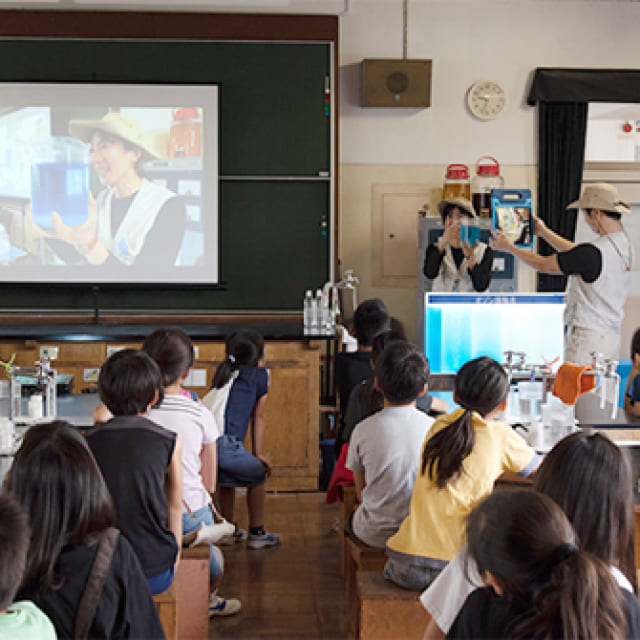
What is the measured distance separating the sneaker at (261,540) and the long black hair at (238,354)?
2.32 feet

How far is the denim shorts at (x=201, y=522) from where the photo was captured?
2.77 m

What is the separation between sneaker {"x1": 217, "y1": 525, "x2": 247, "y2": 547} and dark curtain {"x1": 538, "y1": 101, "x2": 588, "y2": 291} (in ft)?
11.2

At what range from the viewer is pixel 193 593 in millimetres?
2662

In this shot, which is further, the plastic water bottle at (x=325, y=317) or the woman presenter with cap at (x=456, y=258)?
the plastic water bottle at (x=325, y=317)

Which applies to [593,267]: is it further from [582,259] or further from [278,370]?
[278,370]

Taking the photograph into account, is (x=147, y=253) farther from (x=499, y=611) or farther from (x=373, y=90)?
(x=499, y=611)

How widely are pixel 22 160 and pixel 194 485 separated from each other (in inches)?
150

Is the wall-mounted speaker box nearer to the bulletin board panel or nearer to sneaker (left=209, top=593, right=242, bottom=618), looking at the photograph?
the bulletin board panel

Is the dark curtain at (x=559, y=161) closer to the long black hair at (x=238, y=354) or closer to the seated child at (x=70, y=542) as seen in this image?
the long black hair at (x=238, y=354)

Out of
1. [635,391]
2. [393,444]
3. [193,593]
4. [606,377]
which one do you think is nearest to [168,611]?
[193,593]

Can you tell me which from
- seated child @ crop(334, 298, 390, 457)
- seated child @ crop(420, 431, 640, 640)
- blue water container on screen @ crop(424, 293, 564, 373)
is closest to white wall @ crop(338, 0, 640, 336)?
seated child @ crop(334, 298, 390, 457)

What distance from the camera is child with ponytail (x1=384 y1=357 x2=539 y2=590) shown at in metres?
2.26

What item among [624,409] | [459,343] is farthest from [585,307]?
[624,409]

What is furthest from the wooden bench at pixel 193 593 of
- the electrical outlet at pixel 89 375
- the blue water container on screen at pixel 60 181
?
the blue water container on screen at pixel 60 181
